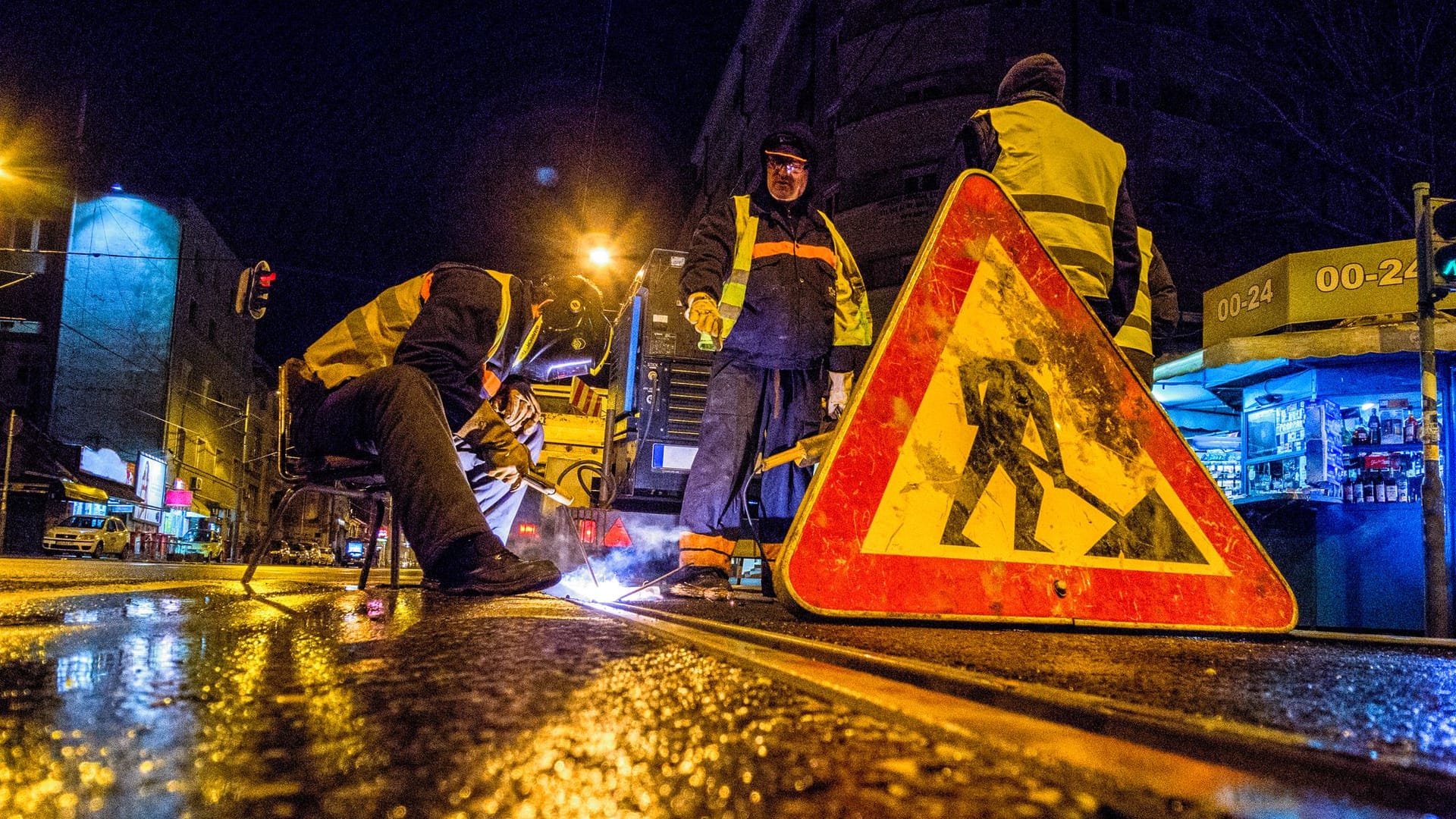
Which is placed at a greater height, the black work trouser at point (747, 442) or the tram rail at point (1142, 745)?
the black work trouser at point (747, 442)

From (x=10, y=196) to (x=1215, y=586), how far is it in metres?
49.2

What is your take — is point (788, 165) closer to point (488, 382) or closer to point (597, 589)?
point (488, 382)

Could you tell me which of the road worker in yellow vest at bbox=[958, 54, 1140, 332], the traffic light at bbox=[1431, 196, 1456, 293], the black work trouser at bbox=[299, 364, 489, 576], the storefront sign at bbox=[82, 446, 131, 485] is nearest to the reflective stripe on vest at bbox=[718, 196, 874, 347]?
the road worker in yellow vest at bbox=[958, 54, 1140, 332]

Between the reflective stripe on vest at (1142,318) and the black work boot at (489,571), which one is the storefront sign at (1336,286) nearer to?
the reflective stripe on vest at (1142,318)

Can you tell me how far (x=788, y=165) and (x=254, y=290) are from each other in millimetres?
14242

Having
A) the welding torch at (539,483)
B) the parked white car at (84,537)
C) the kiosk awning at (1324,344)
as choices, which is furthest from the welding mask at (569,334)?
the parked white car at (84,537)

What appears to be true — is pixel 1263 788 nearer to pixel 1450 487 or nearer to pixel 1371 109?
pixel 1450 487

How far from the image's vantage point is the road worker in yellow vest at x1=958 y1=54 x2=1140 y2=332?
12.5 feet

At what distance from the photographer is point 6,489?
27312 millimetres

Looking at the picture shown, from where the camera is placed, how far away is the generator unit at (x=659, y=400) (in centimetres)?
920

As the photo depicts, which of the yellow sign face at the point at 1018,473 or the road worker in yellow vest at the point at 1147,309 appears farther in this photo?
the road worker in yellow vest at the point at 1147,309

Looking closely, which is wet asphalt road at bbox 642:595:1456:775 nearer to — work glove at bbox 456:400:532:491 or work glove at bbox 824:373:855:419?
work glove at bbox 456:400:532:491

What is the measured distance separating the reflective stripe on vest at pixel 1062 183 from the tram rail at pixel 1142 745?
9.33 ft

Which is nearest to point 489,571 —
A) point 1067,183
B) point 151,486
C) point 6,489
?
point 1067,183
